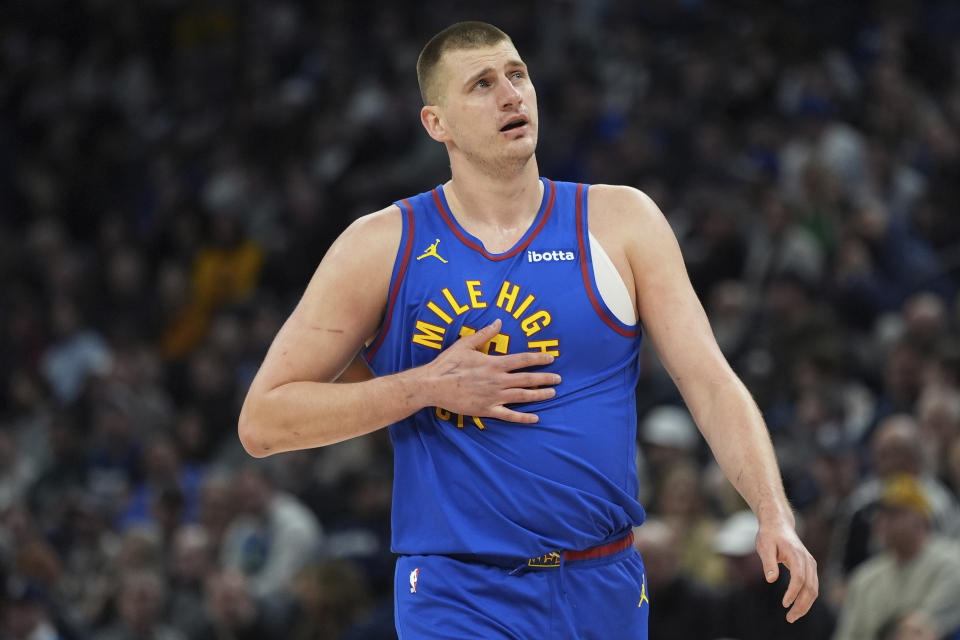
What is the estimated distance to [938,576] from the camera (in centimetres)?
704

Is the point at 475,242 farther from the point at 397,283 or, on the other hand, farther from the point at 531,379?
the point at 531,379

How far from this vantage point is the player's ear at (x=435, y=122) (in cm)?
437

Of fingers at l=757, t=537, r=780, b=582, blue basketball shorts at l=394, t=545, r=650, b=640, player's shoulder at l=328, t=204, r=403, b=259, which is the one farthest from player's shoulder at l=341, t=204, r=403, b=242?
fingers at l=757, t=537, r=780, b=582

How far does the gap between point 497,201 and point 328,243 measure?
344 inches

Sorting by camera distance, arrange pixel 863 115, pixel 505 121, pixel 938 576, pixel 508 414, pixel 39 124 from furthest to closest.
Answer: pixel 39 124
pixel 863 115
pixel 938 576
pixel 505 121
pixel 508 414

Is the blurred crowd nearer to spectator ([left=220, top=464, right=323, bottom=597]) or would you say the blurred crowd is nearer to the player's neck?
spectator ([left=220, top=464, right=323, bottom=597])

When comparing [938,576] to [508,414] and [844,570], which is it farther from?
[508,414]

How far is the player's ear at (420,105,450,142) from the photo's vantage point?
437 cm

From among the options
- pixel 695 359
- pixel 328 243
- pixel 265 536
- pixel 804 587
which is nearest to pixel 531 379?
pixel 695 359

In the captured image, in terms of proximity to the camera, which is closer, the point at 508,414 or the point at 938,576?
the point at 508,414

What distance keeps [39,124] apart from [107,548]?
6.79 metres

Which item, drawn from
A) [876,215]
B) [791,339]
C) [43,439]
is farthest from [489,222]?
[43,439]

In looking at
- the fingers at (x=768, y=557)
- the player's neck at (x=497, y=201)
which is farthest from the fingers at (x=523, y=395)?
the fingers at (x=768, y=557)

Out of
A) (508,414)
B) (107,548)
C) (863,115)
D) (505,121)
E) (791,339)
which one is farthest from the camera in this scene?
(863,115)
